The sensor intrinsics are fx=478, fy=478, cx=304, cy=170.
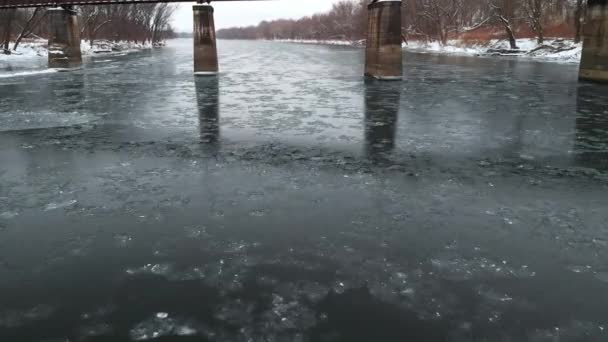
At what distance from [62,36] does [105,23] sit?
40013mm

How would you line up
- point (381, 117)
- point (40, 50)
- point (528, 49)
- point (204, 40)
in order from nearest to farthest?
point (381, 117) < point (204, 40) < point (528, 49) < point (40, 50)

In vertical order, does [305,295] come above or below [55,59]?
below

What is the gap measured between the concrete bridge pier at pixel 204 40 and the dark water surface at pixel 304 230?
15416 millimetres

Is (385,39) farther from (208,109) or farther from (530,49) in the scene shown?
(530,49)

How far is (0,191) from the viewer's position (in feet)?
24.9

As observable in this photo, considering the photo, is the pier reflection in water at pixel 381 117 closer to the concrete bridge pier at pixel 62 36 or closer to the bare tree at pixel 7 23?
the concrete bridge pier at pixel 62 36

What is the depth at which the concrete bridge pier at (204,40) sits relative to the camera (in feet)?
90.2

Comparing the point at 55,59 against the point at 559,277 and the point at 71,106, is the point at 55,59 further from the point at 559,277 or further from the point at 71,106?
the point at 559,277

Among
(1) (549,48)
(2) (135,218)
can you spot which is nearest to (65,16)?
(2) (135,218)

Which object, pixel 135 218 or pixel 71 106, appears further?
pixel 71 106

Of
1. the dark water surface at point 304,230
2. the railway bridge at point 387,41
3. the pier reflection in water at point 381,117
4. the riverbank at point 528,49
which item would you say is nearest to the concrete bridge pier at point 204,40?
the railway bridge at point 387,41

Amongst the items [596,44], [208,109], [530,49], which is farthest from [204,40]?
[530,49]

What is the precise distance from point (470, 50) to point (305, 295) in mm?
61891

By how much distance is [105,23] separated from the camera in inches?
2704
